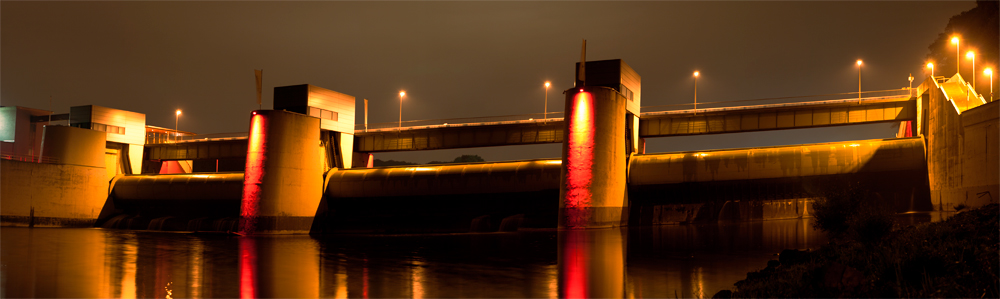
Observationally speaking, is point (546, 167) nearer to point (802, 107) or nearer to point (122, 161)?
point (802, 107)

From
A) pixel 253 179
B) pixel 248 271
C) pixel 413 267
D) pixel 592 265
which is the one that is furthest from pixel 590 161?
pixel 253 179

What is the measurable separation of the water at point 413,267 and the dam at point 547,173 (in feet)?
29.8

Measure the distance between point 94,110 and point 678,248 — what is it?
5733cm

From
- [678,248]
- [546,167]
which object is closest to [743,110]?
[546,167]

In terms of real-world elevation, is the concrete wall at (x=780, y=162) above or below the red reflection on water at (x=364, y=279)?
above

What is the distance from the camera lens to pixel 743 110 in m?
46.7

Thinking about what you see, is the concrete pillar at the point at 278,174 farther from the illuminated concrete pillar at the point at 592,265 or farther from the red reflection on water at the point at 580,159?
the illuminated concrete pillar at the point at 592,265

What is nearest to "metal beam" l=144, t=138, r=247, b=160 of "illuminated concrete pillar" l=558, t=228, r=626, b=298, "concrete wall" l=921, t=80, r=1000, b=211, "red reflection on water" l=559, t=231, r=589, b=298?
"illuminated concrete pillar" l=558, t=228, r=626, b=298

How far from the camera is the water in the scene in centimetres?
1565

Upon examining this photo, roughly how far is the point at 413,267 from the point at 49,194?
45.4 meters

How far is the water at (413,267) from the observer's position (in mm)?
15648

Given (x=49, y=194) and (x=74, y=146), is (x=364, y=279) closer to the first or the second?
(x=49, y=194)

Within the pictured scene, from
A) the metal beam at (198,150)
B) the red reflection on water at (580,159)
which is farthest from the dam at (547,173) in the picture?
the metal beam at (198,150)

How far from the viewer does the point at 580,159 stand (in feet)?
124
